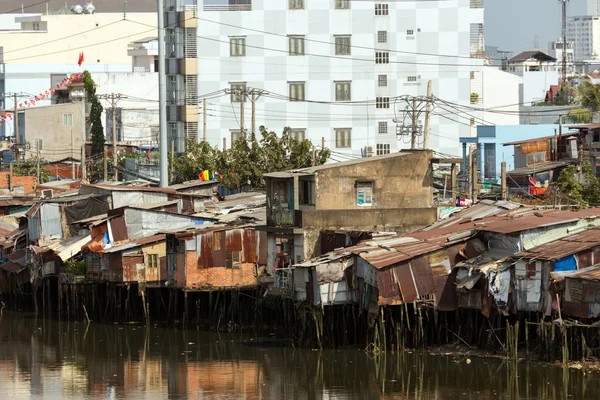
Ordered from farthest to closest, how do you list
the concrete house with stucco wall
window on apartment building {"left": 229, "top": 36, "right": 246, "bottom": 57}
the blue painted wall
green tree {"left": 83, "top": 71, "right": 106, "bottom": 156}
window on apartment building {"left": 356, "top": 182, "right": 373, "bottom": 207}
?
green tree {"left": 83, "top": 71, "right": 106, "bottom": 156} → window on apartment building {"left": 229, "top": 36, "right": 246, "bottom": 57} → the blue painted wall → window on apartment building {"left": 356, "top": 182, "right": 373, "bottom": 207} → the concrete house with stucco wall

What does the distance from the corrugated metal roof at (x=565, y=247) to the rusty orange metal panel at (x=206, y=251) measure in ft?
39.7

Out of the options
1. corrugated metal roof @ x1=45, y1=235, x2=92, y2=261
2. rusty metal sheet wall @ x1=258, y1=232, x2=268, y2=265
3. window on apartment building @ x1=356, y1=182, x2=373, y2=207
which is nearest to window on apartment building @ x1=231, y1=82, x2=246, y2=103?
corrugated metal roof @ x1=45, y1=235, x2=92, y2=261

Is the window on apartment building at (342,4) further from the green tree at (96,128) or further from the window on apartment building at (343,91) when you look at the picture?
the green tree at (96,128)

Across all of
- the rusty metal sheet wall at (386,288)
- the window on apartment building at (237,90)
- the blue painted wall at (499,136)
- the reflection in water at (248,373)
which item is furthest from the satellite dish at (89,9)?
the rusty metal sheet wall at (386,288)

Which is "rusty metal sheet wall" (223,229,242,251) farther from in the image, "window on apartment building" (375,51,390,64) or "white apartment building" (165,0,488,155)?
"window on apartment building" (375,51,390,64)

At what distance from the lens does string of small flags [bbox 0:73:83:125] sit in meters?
83.9

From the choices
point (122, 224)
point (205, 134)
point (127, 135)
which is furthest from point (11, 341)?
point (127, 135)

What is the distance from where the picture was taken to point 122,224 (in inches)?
1783

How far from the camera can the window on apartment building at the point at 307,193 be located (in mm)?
39219

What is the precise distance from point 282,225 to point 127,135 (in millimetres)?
39118

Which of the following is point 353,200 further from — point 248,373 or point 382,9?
point 382,9

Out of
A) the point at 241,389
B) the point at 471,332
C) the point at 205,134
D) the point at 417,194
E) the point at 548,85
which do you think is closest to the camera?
the point at 241,389

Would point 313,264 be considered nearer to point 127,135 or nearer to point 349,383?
point 349,383

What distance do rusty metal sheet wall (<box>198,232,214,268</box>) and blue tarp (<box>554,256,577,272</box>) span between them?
13432 mm
